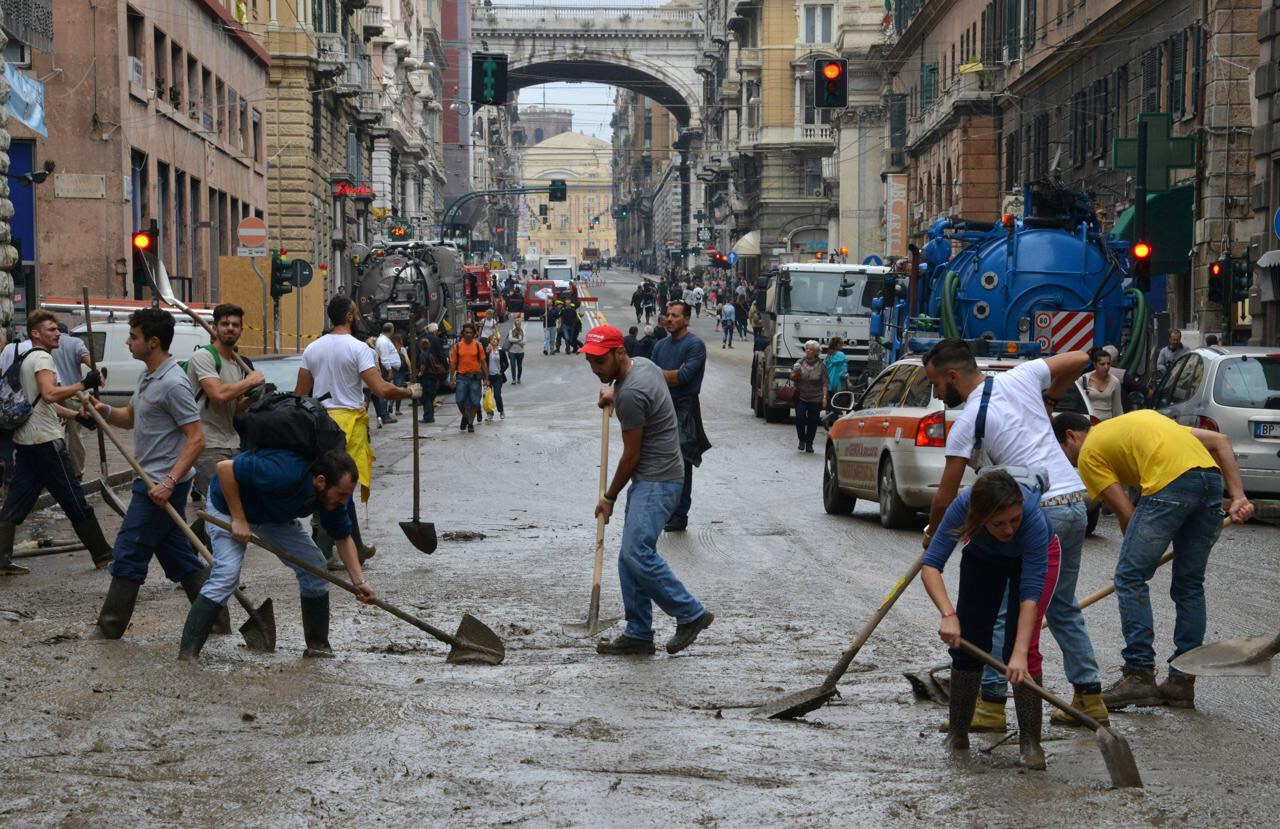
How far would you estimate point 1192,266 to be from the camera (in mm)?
31922

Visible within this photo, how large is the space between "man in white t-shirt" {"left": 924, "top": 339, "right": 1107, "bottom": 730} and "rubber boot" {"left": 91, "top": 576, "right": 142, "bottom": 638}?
4.16m

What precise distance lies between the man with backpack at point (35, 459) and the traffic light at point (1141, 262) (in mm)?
13909

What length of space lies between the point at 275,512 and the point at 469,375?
20512 mm

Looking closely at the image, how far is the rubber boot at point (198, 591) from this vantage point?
9625mm

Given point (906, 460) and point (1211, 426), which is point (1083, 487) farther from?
point (1211, 426)

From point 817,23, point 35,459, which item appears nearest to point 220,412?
point 35,459

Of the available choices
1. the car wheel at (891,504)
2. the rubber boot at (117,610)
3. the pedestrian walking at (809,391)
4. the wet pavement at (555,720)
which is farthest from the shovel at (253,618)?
the pedestrian walking at (809,391)

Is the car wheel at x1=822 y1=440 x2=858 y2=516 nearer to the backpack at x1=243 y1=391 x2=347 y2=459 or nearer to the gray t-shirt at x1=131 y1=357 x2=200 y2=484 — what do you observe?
the gray t-shirt at x1=131 y1=357 x2=200 y2=484

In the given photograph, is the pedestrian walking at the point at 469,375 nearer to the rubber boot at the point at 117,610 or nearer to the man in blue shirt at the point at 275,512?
the rubber boot at the point at 117,610

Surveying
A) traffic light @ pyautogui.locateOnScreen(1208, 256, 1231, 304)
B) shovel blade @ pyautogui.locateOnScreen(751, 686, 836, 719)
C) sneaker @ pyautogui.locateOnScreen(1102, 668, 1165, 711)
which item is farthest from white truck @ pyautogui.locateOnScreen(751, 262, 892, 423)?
shovel blade @ pyautogui.locateOnScreen(751, 686, 836, 719)

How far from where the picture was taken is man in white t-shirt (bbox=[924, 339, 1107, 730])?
7.32 meters

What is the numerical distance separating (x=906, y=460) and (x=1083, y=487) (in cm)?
739

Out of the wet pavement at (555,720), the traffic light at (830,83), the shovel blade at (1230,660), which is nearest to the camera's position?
the wet pavement at (555,720)

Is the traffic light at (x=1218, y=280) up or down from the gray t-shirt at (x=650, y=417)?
up
